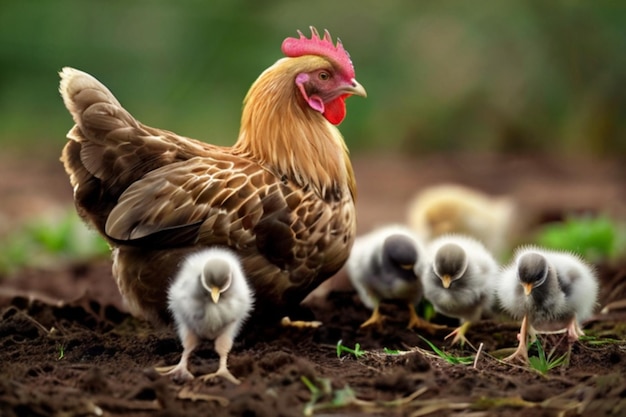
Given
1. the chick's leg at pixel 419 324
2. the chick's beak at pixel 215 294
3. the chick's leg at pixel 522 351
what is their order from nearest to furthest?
the chick's beak at pixel 215 294
the chick's leg at pixel 522 351
the chick's leg at pixel 419 324

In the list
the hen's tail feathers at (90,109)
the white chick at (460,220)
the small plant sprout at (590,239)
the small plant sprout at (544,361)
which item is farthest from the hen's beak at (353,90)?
the white chick at (460,220)

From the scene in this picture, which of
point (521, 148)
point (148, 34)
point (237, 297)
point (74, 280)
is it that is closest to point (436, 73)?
point (521, 148)

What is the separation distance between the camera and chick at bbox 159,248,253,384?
475 cm

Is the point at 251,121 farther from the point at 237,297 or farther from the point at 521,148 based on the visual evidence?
the point at 521,148

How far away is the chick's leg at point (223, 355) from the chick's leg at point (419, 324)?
168 cm

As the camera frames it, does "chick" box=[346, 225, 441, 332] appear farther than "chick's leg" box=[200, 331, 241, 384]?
Yes

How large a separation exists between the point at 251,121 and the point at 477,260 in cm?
160

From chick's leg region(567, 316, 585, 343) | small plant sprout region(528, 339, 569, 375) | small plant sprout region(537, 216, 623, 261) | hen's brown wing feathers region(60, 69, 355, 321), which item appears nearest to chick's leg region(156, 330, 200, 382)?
hen's brown wing feathers region(60, 69, 355, 321)

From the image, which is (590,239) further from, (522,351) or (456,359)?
(456,359)

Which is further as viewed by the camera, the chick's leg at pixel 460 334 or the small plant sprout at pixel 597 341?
the chick's leg at pixel 460 334

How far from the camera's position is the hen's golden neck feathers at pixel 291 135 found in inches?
223

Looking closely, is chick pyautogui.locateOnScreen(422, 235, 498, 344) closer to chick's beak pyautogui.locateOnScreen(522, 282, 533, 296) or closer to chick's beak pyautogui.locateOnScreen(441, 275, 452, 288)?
chick's beak pyautogui.locateOnScreen(441, 275, 452, 288)

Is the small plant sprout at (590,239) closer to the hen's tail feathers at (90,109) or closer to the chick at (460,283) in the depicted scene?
the chick at (460,283)

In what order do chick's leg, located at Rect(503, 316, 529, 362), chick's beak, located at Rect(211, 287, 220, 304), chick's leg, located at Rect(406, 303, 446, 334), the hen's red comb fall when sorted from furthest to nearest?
chick's leg, located at Rect(406, 303, 446, 334), the hen's red comb, chick's leg, located at Rect(503, 316, 529, 362), chick's beak, located at Rect(211, 287, 220, 304)
